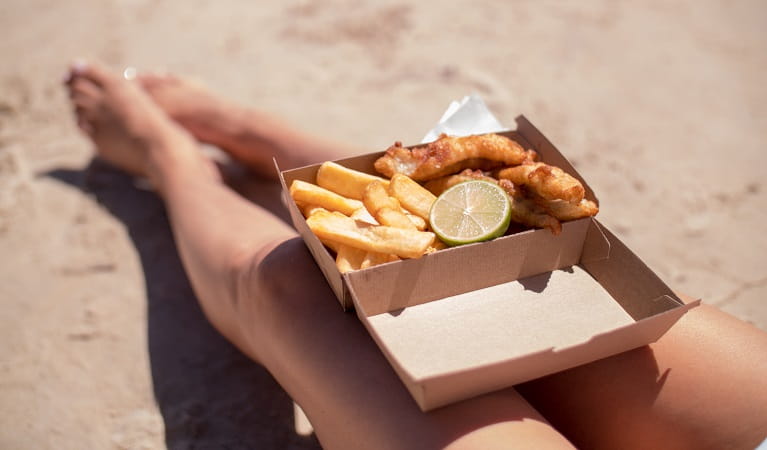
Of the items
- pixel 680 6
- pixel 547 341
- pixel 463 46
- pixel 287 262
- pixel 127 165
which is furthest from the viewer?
pixel 680 6

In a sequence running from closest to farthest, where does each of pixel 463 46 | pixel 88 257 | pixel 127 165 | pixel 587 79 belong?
pixel 88 257 < pixel 127 165 < pixel 587 79 < pixel 463 46

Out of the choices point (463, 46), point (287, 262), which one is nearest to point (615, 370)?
point (287, 262)

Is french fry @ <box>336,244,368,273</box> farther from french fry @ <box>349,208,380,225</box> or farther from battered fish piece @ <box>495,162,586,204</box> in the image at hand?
battered fish piece @ <box>495,162,586,204</box>

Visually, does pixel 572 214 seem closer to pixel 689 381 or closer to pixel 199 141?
pixel 689 381

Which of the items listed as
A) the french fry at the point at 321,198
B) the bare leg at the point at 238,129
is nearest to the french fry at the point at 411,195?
the french fry at the point at 321,198

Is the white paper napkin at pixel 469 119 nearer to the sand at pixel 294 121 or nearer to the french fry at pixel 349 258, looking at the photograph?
the french fry at pixel 349 258

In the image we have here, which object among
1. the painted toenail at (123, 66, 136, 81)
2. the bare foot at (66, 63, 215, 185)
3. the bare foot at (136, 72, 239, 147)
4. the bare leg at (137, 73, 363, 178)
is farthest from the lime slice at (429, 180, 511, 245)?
the painted toenail at (123, 66, 136, 81)

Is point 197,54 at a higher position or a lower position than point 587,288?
lower
